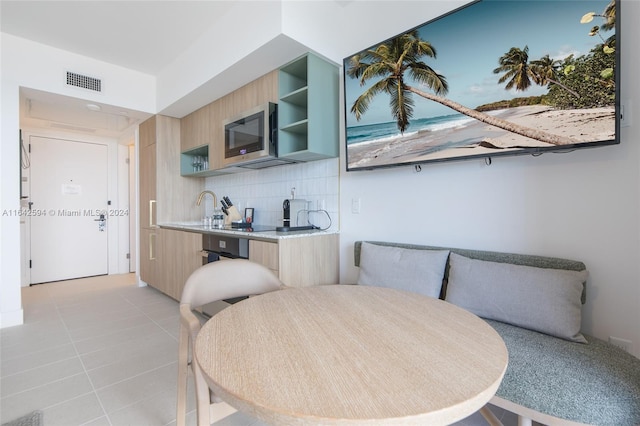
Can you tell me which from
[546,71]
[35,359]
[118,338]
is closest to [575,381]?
[546,71]

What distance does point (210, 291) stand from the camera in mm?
1303

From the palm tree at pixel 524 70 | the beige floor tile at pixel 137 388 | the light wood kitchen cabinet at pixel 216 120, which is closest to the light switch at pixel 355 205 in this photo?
the light wood kitchen cabinet at pixel 216 120

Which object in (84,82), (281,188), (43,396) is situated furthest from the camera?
(84,82)

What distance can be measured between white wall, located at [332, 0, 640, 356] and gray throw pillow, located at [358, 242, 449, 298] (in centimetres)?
22

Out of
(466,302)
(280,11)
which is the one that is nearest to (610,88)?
(466,302)

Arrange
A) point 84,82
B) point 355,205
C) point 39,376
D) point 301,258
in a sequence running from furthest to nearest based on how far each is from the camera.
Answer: point 84,82
point 355,205
point 301,258
point 39,376

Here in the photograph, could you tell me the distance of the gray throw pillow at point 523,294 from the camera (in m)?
1.28

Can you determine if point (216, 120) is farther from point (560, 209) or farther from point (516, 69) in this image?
point (560, 209)

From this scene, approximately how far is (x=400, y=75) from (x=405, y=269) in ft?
4.13

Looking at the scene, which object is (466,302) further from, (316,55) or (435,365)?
(316,55)

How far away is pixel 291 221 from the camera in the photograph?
2.74 meters

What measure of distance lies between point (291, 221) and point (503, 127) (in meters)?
1.81

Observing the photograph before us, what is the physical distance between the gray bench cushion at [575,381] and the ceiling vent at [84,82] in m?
4.35

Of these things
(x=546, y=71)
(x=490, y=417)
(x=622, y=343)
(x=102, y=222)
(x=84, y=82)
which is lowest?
(x=490, y=417)
